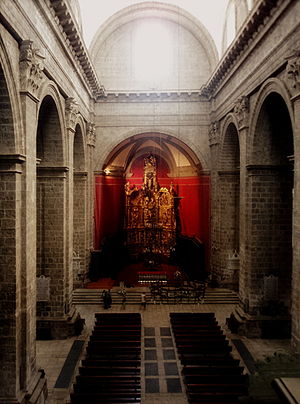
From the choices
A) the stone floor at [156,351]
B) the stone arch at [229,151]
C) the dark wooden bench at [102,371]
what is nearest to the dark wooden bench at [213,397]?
the stone floor at [156,351]

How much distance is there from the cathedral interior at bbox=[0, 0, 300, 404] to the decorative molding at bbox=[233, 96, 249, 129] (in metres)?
0.08

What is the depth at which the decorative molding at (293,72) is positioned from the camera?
9.90 meters

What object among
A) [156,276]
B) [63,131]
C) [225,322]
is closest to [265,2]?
[63,131]

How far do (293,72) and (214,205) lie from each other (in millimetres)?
11283

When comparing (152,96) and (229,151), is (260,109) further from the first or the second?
(152,96)

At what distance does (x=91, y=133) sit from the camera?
20.5m

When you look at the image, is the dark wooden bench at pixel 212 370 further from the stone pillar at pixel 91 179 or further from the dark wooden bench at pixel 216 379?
the stone pillar at pixel 91 179

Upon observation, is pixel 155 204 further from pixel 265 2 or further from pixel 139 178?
pixel 265 2

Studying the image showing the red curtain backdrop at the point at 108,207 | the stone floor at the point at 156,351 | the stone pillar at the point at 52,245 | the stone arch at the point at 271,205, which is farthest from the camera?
the red curtain backdrop at the point at 108,207

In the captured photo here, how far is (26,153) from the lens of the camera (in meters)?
9.59

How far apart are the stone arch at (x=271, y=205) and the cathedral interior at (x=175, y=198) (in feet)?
0.16

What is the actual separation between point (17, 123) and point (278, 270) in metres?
9.82

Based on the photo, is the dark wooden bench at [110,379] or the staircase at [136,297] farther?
the staircase at [136,297]

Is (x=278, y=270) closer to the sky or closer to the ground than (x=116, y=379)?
closer to the sky
